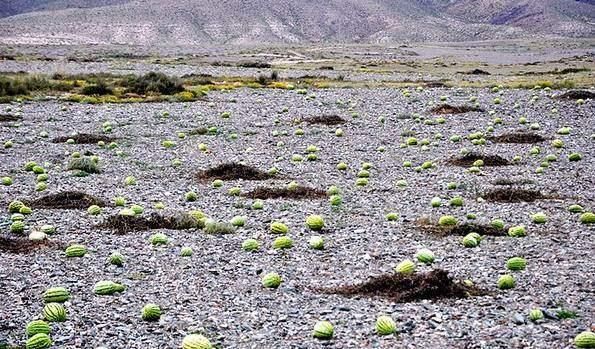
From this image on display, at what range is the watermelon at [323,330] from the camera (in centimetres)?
698

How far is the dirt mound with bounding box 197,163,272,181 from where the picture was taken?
1631cm


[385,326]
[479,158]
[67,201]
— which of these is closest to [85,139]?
[67,201]

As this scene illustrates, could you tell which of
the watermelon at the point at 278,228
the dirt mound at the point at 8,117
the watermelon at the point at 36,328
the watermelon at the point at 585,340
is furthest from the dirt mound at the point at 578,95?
the watermelon at the point at 36,328

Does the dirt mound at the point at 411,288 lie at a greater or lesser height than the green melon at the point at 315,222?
greater

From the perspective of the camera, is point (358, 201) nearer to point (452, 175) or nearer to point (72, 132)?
point (452, 175)

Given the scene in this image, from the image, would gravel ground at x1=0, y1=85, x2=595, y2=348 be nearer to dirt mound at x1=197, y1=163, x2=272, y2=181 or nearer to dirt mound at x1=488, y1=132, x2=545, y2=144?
dirt mound at x1=197, y1=163, x2=272, y2=181

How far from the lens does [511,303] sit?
771 centimetres

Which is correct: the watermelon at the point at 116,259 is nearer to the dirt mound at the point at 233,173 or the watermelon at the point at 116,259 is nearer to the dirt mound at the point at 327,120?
the dirt mound at the point at 233,173

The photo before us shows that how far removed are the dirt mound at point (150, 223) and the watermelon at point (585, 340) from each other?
7.19m

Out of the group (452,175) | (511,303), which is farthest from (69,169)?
(511,303)

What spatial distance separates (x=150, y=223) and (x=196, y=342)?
550 cm

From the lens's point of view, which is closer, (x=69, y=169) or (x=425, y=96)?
(x=69, y=169)

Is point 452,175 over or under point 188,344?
under

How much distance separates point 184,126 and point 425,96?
46.8 ft
